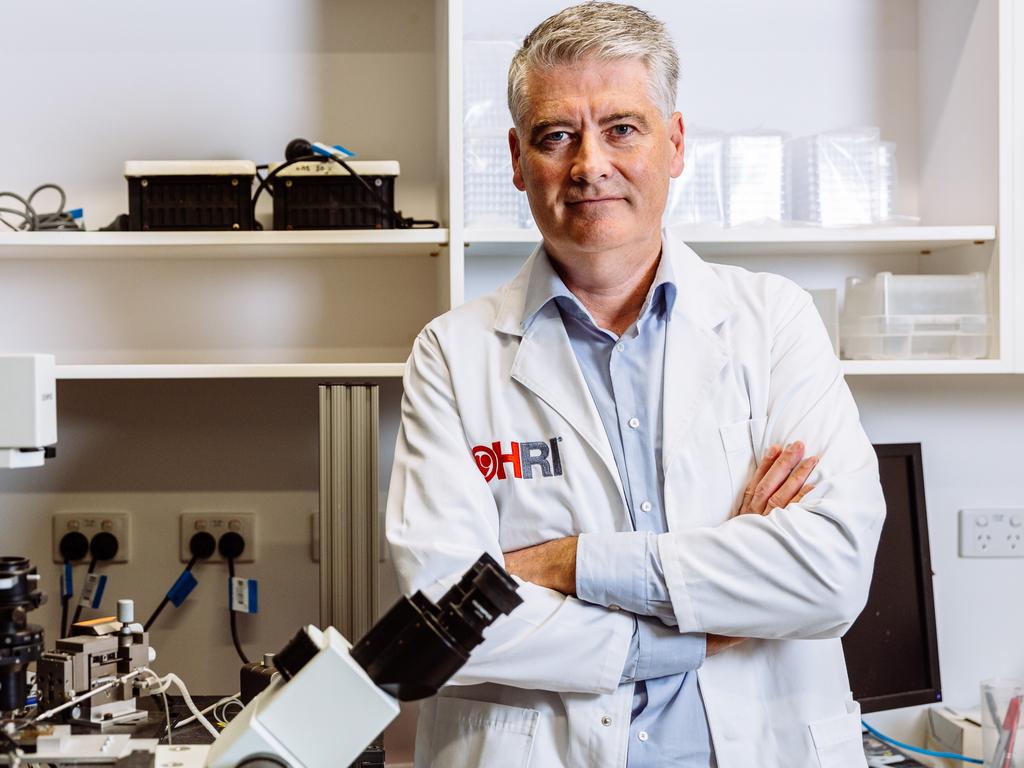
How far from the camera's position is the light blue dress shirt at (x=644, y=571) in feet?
4.08

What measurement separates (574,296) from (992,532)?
1274mm

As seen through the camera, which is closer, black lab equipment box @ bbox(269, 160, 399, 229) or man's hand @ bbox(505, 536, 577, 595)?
man's hand @ bbox(505, 536, 577, 595)

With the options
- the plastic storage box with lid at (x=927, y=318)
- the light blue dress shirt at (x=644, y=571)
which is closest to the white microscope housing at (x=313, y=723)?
the light blue dress shirt at (x=644, y=571)

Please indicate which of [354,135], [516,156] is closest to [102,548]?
[354,135]

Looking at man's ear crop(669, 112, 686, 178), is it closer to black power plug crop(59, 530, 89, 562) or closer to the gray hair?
the gray hair

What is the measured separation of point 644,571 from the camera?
124 cm

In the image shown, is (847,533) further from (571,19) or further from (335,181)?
(335,181)

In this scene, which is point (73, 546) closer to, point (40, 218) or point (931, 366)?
point (40, 218)

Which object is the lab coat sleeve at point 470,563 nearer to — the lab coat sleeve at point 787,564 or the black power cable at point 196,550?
the lab coat sleeve at point 787,564

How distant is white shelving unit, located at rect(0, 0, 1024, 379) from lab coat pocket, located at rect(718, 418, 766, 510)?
Result: 0.75m

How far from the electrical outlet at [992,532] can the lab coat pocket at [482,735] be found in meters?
1.31

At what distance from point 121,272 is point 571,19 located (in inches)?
47.8

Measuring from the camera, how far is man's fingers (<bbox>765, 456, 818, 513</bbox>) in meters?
1.30

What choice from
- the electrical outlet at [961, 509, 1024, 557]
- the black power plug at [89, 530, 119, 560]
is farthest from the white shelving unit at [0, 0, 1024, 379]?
the electrical outlet at [961, 509, 1024, 557]
